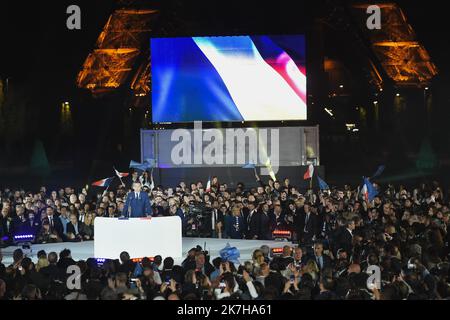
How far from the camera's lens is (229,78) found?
36.1 m

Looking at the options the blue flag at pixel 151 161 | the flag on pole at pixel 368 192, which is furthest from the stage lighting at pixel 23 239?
the blue flag at pixel 151 161

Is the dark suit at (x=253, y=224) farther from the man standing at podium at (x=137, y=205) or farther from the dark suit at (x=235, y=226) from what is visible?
the man standing at podium at (x=137, y=205)

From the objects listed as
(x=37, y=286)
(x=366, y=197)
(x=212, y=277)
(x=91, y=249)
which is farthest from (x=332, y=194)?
(x=37, y=286)

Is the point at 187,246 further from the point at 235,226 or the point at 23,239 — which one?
the point at 23,239

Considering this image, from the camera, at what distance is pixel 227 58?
3584 centimetres

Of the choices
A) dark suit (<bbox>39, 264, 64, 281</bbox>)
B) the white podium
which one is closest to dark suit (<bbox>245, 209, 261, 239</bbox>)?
the white podium

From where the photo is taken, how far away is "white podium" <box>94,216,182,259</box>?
17797 mm

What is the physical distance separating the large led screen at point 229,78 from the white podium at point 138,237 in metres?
18.5

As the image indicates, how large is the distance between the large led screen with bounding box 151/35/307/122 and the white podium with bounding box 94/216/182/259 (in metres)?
18.5

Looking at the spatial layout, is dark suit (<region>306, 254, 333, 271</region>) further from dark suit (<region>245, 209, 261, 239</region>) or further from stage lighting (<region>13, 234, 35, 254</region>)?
stage lighting (<region>13, 234, 35, 254</region>)

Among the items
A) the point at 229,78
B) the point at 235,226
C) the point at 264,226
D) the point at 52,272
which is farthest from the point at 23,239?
the point at 229,78

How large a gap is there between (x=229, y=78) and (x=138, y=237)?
1909 cm

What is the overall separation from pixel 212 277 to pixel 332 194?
1130 centimetres

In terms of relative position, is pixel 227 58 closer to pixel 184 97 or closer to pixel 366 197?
pixel 184 97
